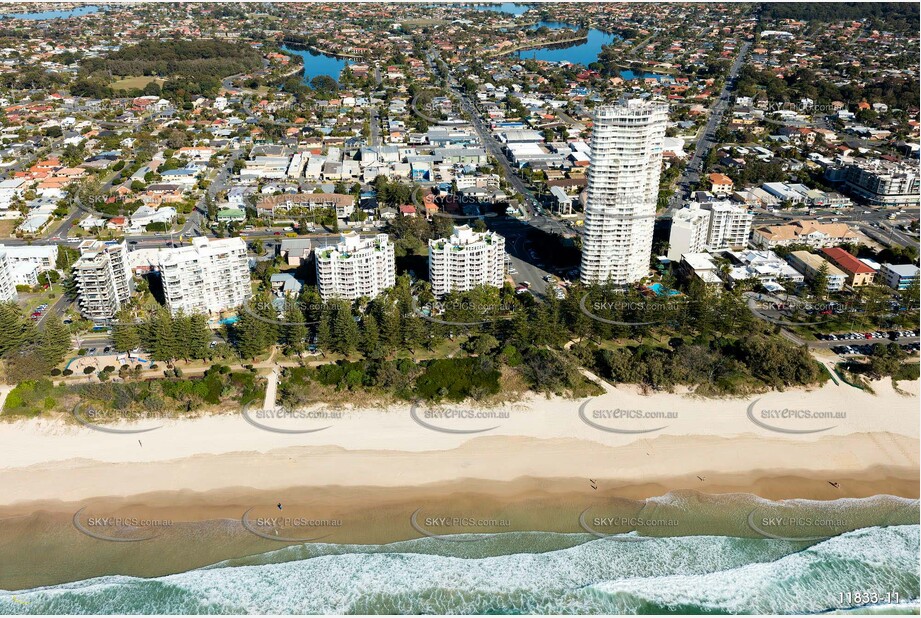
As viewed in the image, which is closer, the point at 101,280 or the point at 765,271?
the point at 101,280

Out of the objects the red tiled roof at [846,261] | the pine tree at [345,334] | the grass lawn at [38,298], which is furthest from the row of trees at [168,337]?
the red tiled roof at [846,261]

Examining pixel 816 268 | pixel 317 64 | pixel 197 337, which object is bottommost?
pixel 197 337

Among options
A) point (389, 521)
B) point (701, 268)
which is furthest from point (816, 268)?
point (389, 521)

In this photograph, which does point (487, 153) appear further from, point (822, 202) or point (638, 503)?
point (638, 503)

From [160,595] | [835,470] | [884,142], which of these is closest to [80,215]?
[160,595]

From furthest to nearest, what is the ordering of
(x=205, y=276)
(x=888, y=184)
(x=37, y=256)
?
(x=888, y=184) → (x=37, y=256) → (x=205, y=276)

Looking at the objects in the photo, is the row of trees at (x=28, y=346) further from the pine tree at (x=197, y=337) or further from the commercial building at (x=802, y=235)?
the commercial building at (x=802, y=235)

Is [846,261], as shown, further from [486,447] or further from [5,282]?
[5,282]
